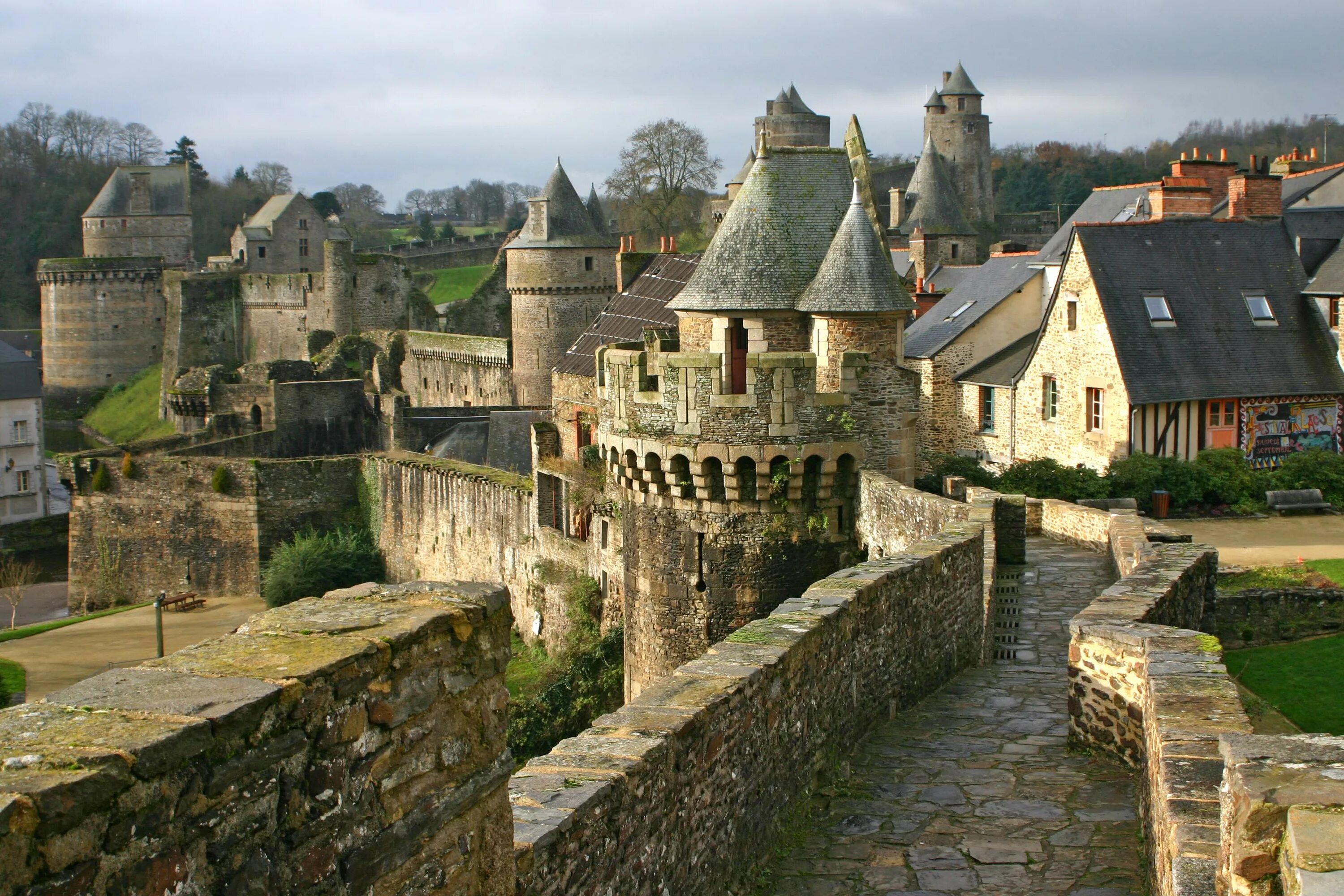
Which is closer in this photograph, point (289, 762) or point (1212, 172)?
point (289, 762)

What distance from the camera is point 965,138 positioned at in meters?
81.2

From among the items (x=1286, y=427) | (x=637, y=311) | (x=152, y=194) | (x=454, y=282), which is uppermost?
(x=152, y=194)

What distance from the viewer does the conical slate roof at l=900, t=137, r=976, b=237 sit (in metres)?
57.8

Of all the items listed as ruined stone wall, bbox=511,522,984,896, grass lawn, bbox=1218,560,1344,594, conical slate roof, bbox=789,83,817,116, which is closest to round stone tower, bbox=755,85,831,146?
conical slate roof, bbox=789,83,817,116

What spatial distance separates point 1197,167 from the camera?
3041 centimetres

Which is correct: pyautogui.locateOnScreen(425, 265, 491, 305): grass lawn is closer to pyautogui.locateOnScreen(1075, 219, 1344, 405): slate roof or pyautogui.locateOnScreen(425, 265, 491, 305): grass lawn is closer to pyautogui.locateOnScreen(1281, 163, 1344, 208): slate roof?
pyautogui.locateOnScreen(1281, 163, 1344, 208): slate roof

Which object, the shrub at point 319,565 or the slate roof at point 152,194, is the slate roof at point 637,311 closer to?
the shrub at point 319,565

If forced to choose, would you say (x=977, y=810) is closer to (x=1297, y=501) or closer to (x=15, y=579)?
(x=1297, y=501)

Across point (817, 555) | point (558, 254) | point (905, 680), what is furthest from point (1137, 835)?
point (558, 254)

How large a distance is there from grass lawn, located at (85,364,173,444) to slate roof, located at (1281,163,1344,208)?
4179 centimetres

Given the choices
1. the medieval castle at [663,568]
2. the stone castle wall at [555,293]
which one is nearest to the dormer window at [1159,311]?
the medieval castle at [663,568]

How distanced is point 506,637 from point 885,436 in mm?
9927

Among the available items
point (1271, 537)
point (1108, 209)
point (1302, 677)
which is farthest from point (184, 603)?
point (1302, 677)

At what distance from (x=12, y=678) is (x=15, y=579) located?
1242cm
